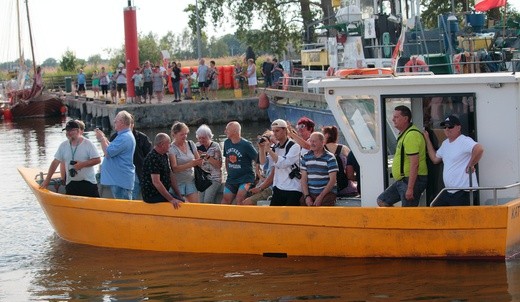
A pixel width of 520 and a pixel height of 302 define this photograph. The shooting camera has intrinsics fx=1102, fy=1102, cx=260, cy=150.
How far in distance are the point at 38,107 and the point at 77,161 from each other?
33.3m

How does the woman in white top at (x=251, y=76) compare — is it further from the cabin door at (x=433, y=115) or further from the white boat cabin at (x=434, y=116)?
the cabin door at (x=433, y=115)

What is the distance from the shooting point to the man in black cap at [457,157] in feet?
38.4

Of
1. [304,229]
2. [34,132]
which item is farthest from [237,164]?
[34,132]

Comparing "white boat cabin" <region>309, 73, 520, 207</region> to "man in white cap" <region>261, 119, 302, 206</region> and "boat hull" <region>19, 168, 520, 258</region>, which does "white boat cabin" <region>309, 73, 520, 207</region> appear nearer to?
→ "boat hull" <region>19, 168, 520, 258</region>

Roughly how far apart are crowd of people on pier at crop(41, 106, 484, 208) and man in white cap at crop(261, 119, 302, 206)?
0.04ft

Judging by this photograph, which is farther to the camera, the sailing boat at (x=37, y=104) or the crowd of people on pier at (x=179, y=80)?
the sailing boat at (x=37, y=104)

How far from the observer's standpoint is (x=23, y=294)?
39.5 feet

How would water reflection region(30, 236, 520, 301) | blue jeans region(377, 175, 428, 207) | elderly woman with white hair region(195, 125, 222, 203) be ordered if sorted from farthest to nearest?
elderly woman with white hair region(195, 125, 222, 203), blue jeans region(377, 175, 428, 207), water reflection region(30, 236, 520, 301)

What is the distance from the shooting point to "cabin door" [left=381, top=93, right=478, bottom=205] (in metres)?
12.1

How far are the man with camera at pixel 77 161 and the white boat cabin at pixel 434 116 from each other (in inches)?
127

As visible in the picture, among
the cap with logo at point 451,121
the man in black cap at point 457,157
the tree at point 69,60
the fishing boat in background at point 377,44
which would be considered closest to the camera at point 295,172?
the man in black cap at point 457,157

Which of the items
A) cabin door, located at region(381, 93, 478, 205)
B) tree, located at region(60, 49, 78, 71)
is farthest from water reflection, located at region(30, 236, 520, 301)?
tree, located at region(60, 49, 78, 71)

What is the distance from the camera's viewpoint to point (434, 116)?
12.4 metres

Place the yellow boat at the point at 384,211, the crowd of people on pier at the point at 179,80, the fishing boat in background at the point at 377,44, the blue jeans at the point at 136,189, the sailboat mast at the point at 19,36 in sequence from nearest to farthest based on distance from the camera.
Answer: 1. the yellow boat at the point at 384,211
2. the blue jeans at the point at 136,189
3. the fishing boat in background at the point at 377,44
4. the crowd of people on pier at the point at 179,80
5. the sailboat mast at the point at 19,36
